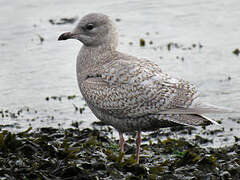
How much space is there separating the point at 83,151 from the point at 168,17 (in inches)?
399

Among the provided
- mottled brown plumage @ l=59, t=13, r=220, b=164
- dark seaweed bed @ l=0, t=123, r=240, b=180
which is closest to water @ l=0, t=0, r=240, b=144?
dark seaweed bed @ l=0, t=123, r=240, b=180

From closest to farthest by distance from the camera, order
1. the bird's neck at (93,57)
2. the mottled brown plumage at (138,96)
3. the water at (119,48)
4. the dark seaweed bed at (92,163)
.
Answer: the dark seaweed bed at (92,163), the mottled brown plumage at (138,96), the bird's neck at (93,57), the water at (119,48)

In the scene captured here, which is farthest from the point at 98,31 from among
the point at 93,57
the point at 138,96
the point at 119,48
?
the point at 119,48

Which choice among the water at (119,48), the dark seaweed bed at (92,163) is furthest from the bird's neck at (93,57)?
the water at (119,48)

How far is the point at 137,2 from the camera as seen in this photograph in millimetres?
18109

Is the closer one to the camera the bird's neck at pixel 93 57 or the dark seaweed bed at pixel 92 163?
the dark seaweed bed at pixel 92 163

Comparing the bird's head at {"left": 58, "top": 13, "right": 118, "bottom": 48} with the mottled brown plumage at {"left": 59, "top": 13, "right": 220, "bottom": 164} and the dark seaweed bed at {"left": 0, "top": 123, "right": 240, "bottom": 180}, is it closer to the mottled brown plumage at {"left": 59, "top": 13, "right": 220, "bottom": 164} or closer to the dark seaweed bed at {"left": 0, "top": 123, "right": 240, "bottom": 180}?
the mottled brown plumage at {"left": 59, "top": 13, "right": 220, "bottom": 164}

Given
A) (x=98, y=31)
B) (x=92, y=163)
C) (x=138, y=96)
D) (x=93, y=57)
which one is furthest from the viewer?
(x=98, y=31)

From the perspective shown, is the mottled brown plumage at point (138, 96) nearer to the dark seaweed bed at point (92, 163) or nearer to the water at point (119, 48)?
the dark seaweed bed at point (92, 163)

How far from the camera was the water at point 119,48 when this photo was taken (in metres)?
11.5

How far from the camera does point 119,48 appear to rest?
14547mm

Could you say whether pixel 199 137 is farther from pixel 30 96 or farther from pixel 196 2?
pixel 196 2

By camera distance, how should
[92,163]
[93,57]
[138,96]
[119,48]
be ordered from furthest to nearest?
[119,48] < [93,57] < [138,96] < [92,163]

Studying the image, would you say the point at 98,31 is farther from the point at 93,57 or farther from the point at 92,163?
the point at 92,163
